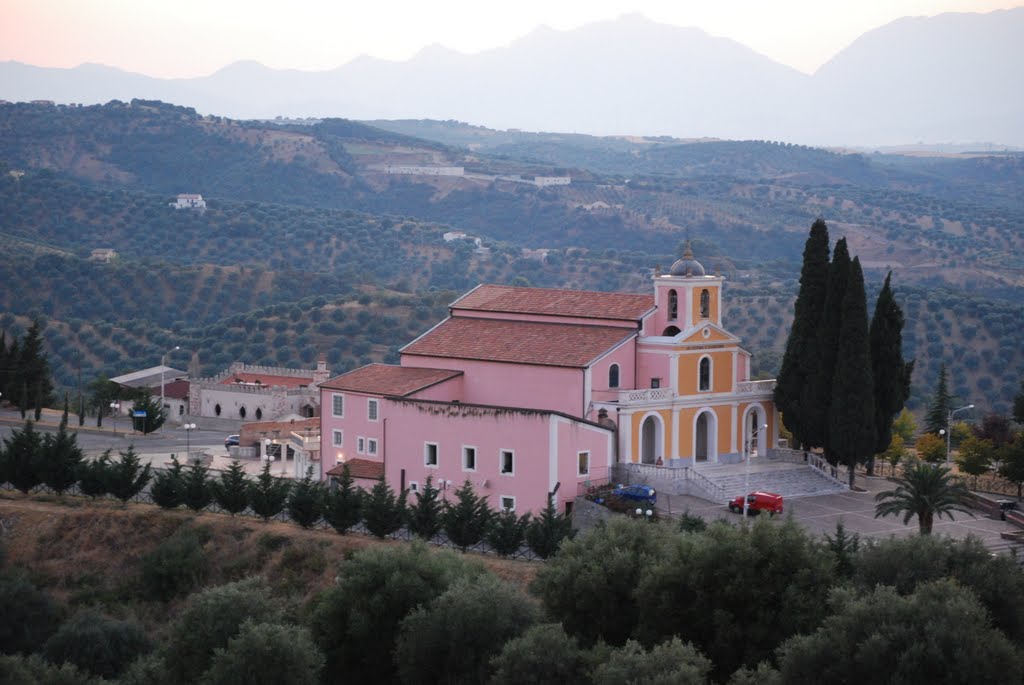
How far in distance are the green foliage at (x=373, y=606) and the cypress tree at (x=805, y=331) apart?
18261 mm

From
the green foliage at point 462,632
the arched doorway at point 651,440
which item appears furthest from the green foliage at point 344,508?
the green foliage at point 462,632

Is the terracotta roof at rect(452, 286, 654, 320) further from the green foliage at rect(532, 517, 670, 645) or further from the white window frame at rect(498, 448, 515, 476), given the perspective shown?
the green foliage at rect(532, 517, 670, 645)

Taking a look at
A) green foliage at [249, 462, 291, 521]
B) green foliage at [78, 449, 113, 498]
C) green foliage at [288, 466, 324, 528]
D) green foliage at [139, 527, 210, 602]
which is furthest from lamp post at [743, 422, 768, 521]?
green foliage at [78, 449, 113, 498]

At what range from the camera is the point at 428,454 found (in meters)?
48.5

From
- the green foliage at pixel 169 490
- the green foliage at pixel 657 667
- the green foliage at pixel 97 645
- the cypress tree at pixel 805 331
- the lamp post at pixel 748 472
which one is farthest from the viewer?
the cypress tree at pixel 805 331

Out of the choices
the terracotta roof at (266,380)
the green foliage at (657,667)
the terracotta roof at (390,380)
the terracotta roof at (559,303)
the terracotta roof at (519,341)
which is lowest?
the terracotta roof at (266,380)

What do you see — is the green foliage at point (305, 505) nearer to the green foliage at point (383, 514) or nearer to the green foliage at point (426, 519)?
the green foliage at point (383, 514)

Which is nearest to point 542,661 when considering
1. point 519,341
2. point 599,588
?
point 599,588

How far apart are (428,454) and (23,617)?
13.3m

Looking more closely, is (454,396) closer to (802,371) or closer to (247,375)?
(802,371)

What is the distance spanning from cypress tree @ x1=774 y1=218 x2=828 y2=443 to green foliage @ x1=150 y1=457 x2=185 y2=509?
19.1m

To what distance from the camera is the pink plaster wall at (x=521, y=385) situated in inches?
1911

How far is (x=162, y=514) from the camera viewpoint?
156 ft

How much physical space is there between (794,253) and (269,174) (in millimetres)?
63268
